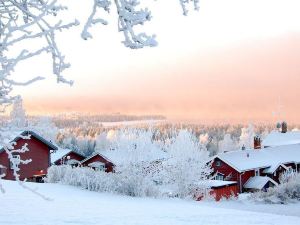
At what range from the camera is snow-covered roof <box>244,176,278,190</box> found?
38.8 meters

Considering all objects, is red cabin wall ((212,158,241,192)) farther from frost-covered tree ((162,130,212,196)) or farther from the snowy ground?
the snowy ground

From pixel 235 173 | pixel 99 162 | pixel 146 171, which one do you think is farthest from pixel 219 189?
pixel 99 162

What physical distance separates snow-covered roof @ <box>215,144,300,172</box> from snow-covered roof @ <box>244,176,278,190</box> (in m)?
1.05

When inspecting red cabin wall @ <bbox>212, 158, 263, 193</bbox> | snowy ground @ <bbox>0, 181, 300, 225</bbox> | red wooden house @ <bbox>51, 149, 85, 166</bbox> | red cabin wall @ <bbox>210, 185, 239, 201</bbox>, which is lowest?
red cabin wall @ <bbox>210, 185, 239, 201</bbox>

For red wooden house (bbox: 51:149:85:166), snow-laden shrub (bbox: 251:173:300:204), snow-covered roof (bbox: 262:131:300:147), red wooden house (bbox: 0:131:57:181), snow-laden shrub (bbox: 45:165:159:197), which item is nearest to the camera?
snow-laden shrub (bbox: 45:165:159:197)

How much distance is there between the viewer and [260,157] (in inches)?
1758

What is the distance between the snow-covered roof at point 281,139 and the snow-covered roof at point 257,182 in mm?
15806

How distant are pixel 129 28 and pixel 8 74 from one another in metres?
0.93

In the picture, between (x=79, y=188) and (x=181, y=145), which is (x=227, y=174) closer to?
(x=181, y=145)

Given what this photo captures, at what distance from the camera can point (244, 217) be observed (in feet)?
39.5

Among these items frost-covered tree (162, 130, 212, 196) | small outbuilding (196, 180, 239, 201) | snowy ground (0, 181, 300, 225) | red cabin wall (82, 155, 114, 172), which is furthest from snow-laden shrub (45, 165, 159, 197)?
red cabin wall (82, 155, 114, 172)

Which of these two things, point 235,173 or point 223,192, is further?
point 235,173

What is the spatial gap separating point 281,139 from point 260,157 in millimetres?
13054

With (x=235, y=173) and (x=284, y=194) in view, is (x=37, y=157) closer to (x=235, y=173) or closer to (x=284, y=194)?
(x=284, y=194)
